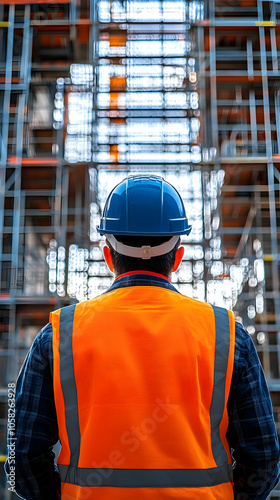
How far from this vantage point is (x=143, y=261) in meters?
1.50

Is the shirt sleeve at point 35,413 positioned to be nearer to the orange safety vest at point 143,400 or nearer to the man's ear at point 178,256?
the orange safety vest at point 143,400

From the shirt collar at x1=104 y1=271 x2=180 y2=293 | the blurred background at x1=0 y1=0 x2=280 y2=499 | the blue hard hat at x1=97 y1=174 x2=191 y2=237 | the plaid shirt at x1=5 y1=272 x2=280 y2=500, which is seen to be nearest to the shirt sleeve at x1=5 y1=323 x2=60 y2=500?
the plaid shirt at x1=5 y1=272 x2=280 y2=500

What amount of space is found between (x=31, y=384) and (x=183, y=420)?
360 mm

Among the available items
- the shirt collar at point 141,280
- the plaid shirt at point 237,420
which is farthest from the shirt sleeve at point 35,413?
the shirt collar at point 141,280

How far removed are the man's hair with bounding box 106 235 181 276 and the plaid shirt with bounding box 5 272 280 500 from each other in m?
0.24

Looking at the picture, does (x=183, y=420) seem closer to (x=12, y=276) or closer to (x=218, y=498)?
(x=218, y=498)

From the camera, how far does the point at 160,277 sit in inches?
58.1

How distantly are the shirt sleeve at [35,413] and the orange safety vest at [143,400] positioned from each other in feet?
0.16

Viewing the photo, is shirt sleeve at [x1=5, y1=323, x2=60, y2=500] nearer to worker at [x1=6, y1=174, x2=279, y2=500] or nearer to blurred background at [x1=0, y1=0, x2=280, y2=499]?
worker at [x1=6, y1=174, x2=279, y2=500]

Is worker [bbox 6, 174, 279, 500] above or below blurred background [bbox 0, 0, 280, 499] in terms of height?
below

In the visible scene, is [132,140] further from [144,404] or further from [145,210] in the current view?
[144,404]

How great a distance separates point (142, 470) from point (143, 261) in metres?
0.50

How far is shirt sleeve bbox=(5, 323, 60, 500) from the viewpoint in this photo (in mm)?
1367

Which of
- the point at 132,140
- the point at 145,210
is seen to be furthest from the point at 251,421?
the point at 132,140
